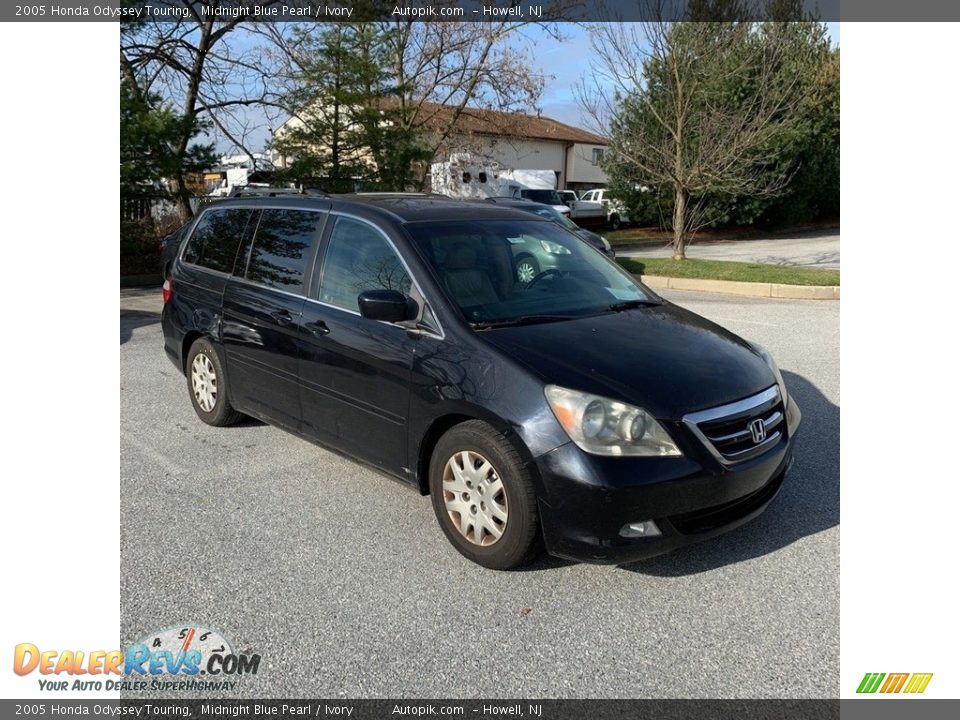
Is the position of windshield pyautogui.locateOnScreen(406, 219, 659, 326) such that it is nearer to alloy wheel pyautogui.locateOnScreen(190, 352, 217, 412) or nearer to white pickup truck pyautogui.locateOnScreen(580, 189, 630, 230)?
alloy wheel pyautogui.locateOnScreen(190, 352, 217, 412)

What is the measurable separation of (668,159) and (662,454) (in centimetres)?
1560

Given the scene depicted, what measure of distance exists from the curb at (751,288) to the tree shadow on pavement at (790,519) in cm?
836

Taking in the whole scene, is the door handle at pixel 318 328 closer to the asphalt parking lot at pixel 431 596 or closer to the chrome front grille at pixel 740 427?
the asphalt parking lot at pixel 431 596

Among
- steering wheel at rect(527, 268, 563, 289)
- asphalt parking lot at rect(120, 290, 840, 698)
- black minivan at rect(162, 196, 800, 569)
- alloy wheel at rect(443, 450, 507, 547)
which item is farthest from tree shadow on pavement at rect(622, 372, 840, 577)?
steering wheel at rect(527, 268, 563, 289)

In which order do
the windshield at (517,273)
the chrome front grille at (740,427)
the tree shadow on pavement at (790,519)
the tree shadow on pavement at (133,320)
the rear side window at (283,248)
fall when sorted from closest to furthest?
1. the chrome front grille at (740,427)
2. the tree shadow on pavement at (790,519)
3. the windshield at (517,273)
4. the rear side window at (283,248)
5. the tree shadow on pavement at (133,320)

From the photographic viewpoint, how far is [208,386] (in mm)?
5699

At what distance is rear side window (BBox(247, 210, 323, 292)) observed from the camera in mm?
4816

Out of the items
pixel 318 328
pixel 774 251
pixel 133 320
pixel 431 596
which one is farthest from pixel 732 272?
pixel 431 596

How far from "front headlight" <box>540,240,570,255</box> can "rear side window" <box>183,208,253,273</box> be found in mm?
2133

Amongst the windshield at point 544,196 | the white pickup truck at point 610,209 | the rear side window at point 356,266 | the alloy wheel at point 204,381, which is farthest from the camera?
the white pickup truck at point 610,209

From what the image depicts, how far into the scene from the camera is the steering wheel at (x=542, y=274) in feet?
14.5

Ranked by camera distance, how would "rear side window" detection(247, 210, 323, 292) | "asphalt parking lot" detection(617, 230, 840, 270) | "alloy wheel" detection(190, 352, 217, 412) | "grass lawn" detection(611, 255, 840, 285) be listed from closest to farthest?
"rear side window" detection(247, 210, 323, 292) → "alloy wheel" detection(190, 352, 217, 412) → "grass lawn" detection(611, 255, 840, 285) → "asphalt parking lot" detection(617, 230, 840, 270)

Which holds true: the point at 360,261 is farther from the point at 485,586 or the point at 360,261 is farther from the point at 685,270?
the point at 685,270
